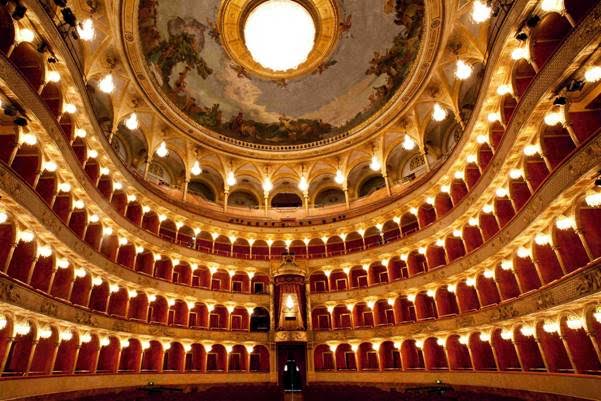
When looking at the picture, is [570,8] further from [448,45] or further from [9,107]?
[9,107]

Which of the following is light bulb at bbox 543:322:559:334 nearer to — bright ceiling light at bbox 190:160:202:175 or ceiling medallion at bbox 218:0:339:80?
ceiling medallion at bbox 218:0:339:80

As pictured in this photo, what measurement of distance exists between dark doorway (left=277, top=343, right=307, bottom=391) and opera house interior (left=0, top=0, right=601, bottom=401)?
0.75 ft

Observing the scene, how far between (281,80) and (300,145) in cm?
654

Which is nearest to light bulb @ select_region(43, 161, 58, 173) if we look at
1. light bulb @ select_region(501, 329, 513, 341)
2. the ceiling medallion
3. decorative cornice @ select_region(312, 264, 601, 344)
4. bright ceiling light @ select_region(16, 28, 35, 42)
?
bright ceiling light @ select_region(16, 28, 35, 42)

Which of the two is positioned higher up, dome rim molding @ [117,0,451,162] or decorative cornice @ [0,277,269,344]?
dome rim molding @ [117,0,451,162]

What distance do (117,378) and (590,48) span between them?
87.9ft

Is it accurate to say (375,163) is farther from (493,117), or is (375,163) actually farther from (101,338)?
(101,338)

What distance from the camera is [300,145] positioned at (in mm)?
35125

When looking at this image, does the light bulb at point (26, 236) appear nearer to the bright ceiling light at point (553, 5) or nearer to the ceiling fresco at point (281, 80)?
the ceiling fresco at point (281, 80)

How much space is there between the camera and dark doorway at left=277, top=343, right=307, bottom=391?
94.0ft

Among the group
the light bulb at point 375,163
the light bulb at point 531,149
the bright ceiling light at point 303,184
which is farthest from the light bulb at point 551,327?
the bright ceiling light at point 303,184

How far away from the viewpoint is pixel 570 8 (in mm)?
13258

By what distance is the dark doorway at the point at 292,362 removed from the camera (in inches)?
1128

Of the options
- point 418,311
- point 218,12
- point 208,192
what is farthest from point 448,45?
point 208,192
